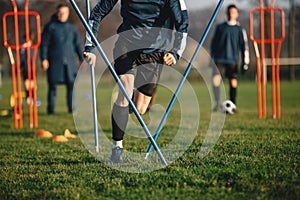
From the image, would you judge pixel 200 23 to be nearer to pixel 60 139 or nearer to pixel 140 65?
pixel 60 139

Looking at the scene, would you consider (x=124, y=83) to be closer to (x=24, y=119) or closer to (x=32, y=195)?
(x=32, y=195)

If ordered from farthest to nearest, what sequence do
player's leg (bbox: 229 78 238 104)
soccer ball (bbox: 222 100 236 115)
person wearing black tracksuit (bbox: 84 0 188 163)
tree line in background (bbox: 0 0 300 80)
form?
tree line in background (bbox: 0 0 300 80)
player's leg (bbox: 229 78 238 104)
soccer ball (bbox: 222 100 236 115)
person wearing black tracksuit (bbox: 84 0 188 163)

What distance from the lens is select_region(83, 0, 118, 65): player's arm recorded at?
16.5ft

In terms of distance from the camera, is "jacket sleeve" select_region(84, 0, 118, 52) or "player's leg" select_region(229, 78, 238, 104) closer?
"jacket sleeve" select_region(84, 0, 118, 52)

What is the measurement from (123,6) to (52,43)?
6311mm

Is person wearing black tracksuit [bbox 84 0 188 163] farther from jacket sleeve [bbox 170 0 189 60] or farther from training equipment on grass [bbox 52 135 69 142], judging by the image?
training equipment on grass [bbox 52 135 69 142]

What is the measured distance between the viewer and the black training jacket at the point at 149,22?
5043 millimetres

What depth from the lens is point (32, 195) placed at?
3965 millimetres

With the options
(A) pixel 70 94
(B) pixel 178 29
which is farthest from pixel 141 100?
(A) pixel 70 94

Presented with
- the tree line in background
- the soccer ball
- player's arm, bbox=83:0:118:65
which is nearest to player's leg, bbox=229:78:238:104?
the soccer ball

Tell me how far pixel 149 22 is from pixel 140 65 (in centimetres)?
45

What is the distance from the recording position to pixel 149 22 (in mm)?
5277

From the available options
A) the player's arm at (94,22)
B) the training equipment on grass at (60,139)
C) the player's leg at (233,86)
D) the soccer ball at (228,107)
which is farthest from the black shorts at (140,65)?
the player's leg at (233,86)

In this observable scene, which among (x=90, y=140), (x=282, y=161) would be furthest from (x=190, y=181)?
(x=90, y=140)
